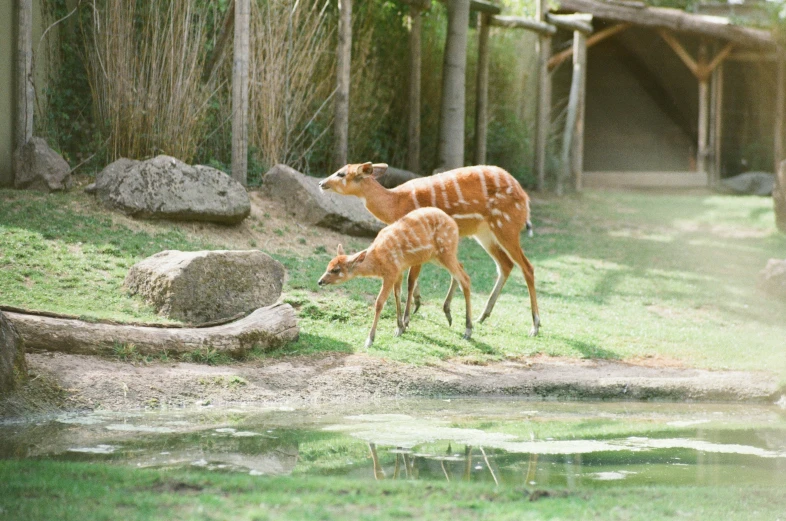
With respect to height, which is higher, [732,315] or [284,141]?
[284,141]

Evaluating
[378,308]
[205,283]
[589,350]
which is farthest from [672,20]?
[205,283]

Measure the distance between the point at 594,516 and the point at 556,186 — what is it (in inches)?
524

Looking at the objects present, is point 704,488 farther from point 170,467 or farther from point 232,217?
point 232,217

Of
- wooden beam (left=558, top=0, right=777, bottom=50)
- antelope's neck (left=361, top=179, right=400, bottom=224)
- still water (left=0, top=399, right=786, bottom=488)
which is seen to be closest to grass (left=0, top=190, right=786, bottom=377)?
antelope's neck (left=361, top=179, right=400, bottom=224)

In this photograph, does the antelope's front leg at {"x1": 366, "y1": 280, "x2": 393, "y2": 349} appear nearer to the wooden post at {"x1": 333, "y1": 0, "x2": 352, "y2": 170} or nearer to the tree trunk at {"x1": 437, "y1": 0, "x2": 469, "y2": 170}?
the wooden post at {"x1": 333, "y1": 0, "x2": 352, "y2": 170}

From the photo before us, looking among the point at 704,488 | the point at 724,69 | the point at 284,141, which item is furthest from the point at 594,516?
the point at 724,69

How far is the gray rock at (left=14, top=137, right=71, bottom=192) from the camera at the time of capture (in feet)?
30.3

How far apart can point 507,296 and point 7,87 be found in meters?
5.28

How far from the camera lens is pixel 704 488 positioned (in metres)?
4.10

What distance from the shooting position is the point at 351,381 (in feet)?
20.7

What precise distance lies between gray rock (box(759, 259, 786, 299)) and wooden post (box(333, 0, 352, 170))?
486 cm

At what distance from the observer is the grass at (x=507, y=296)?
717 centimetres

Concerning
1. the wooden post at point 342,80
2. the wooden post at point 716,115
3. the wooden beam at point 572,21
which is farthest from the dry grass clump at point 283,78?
the wooden post at point 716,115

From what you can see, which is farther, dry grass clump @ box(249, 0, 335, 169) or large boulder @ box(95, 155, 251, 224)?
dry grass clump @ box(249, 0, 335, 169)
